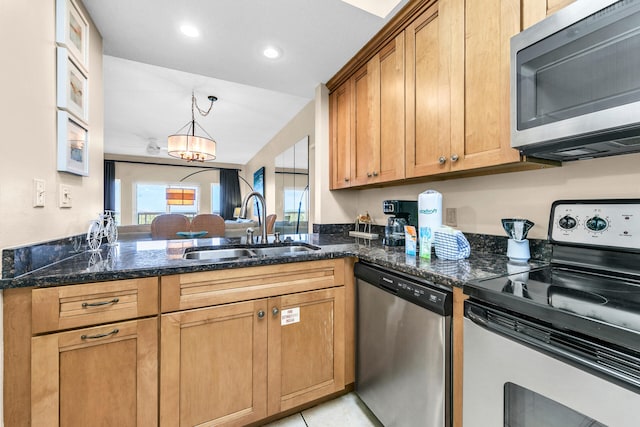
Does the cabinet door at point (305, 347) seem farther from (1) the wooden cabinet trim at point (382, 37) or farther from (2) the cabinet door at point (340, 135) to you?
(1) the wooden cabinet trim at point (382, 37)

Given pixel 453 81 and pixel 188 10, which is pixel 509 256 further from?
pixel 188 10

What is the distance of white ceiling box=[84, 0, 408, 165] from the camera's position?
154 centimetres

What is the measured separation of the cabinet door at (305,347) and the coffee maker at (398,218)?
49cm

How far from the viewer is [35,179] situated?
1.11 meters

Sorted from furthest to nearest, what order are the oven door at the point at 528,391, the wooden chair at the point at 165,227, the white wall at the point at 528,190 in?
1. the wooden chair at the point at 165,227
2. the white wall at the point at 528,190
3. the oven door at the point at 528,391

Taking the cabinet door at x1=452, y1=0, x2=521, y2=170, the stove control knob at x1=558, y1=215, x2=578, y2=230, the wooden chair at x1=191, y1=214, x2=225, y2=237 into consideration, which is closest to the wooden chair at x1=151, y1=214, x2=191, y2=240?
the wooden chair at x1=191, y1=214, x2=225, y2=237

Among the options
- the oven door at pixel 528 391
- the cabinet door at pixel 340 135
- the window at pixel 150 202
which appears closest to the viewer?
the oven door at pixel 528 391

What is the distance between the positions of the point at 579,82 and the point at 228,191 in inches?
320

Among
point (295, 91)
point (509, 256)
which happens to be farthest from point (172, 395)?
point (295, 91)

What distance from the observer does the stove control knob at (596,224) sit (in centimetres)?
103

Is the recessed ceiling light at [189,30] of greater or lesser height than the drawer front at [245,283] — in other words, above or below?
above

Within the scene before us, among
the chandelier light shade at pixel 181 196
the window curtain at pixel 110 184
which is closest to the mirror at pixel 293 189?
the chandelier light shade at pixel 181 196

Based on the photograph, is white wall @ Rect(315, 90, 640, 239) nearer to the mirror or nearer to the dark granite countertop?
the dark granite countertop

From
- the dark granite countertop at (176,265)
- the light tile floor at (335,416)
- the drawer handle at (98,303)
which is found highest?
the dark granite countertop at (176,265)
